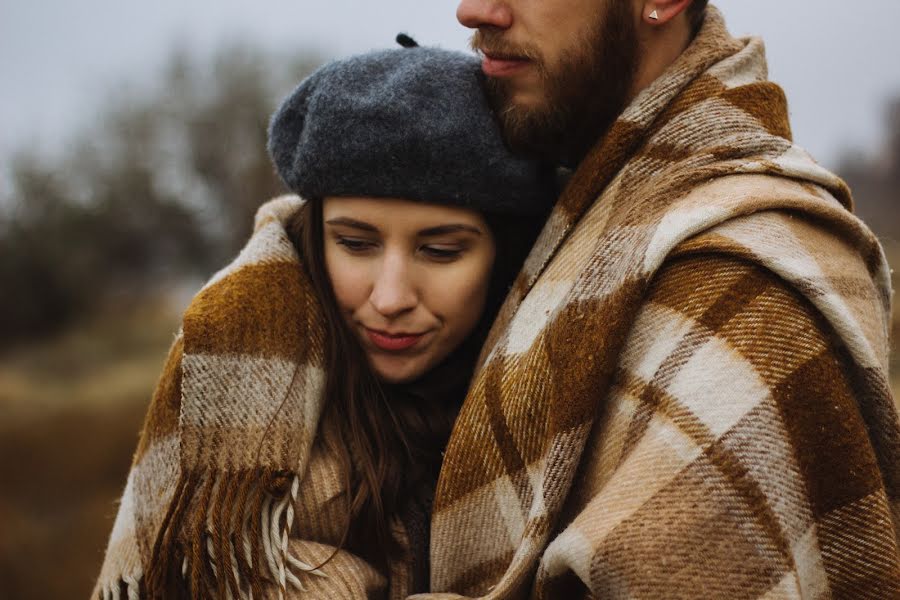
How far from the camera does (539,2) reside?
1.93m

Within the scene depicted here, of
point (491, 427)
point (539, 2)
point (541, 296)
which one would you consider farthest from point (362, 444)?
point (539, 2)

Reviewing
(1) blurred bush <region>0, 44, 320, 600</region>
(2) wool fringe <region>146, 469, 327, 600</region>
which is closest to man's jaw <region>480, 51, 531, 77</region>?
(2) wool fringe <region>146, 469, 327, 600</region>

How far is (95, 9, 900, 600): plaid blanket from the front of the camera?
1418mm

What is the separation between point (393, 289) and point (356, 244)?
152 millimetres

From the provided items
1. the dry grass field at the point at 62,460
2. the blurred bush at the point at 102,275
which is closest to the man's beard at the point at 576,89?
the dry grass field at the point at 62,460

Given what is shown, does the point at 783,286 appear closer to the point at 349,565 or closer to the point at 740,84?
the point at 740,84

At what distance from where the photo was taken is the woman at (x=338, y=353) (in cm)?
177

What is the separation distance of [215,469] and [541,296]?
0.76 metres

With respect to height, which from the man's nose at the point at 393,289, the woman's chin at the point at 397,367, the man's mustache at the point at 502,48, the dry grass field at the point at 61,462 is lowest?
the dry grass field at the point at 61,462

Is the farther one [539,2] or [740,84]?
[539,2]

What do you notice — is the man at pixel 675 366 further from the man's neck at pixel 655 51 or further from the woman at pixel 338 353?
the woman at pixel 338 353

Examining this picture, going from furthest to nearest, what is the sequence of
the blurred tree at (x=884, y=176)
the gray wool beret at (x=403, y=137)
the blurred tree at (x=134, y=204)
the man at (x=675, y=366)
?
the blurred tree at (x=134, y=204), the blurred tree at (x=884, y=176), the gray wool beret at (x=403, y=137), the man at (x=675, y=366)

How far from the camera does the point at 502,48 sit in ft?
6.42

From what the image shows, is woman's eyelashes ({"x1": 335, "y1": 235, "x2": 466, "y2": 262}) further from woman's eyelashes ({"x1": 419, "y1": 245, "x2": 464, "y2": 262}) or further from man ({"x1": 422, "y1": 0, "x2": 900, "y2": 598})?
man ({"x1": 422, "y1": 0, "x2": 900, "y2": 598})
